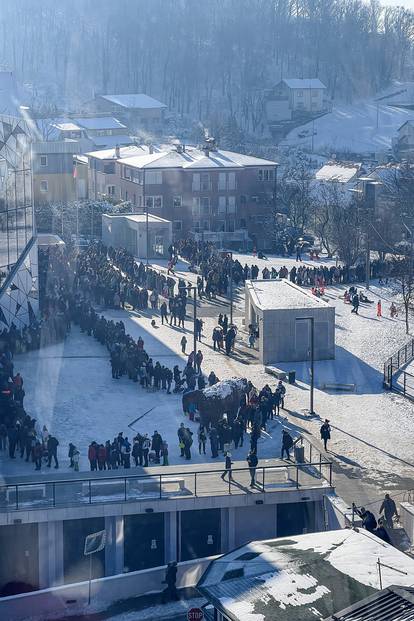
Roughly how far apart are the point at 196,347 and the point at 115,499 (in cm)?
1232

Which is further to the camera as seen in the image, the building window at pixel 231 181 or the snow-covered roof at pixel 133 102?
the snow-covered roof at pixel 133 102

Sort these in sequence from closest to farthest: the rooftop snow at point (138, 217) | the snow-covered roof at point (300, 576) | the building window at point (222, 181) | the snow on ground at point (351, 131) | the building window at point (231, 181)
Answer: the snow-covered roof at point (300, 576)
the rooftop snow at point (138, 217)
the building window at point (222, 181)
the building window at point (231, 181)
the snow on ground at point (351, 131)

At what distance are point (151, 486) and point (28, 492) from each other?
177 centimetres

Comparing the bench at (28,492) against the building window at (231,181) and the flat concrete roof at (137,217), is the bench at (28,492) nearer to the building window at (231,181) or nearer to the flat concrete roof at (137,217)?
the flat concrete roof at (137,217)

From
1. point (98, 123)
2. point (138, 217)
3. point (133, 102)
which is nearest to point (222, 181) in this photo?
point (138, 217)

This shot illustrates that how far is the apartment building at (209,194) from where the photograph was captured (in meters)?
49.8

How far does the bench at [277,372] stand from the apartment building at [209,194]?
69.4 ft

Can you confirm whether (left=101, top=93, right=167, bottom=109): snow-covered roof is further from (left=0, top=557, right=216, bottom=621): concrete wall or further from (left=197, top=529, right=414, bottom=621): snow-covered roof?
(left=197, top=529, right=414, bottom=621): snow-covered roof

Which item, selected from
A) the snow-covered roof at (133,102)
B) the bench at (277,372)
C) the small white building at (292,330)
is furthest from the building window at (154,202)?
the snow-covered roof at (133,102)

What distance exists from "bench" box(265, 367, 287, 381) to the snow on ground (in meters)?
59.8

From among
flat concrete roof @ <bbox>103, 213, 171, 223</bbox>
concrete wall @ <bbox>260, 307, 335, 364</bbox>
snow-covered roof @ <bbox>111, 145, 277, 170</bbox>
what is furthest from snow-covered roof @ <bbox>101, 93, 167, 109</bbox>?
concrete wall @ <bbox>260, 307, 335, 364</bbox>

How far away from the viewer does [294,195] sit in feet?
176

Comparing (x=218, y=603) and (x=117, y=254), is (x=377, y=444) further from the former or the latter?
A: (x=117, y=254)

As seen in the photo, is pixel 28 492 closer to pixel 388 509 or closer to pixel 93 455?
pixel 93 455
